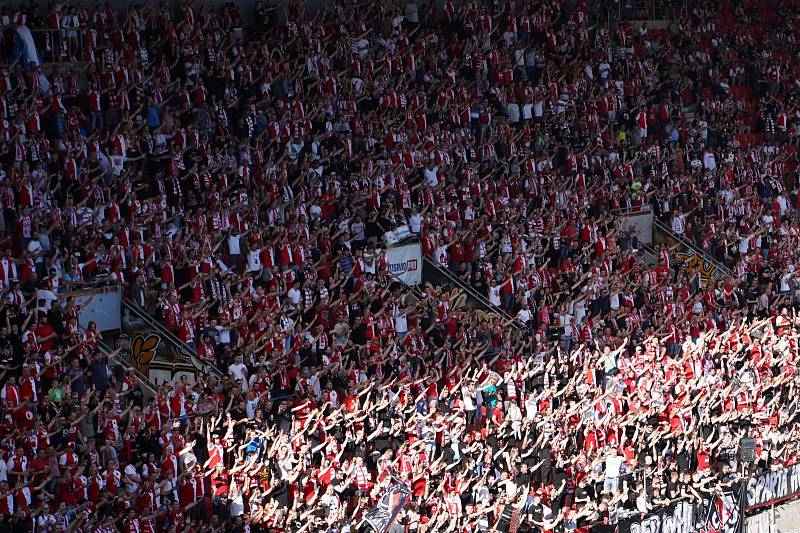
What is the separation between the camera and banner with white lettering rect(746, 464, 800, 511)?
2472 cm

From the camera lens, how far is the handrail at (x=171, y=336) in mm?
22875

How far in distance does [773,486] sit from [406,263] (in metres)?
7.20

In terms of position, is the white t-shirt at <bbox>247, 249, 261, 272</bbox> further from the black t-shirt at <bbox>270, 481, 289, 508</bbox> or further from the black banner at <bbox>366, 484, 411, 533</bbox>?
the black banner at <bbox>366, 484, 411, 533</bbox>

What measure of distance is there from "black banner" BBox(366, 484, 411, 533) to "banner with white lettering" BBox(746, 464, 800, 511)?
235 inches

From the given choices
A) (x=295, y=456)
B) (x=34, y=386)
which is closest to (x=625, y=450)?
(x=295, y=456)

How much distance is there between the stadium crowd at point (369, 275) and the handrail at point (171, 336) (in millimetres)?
129

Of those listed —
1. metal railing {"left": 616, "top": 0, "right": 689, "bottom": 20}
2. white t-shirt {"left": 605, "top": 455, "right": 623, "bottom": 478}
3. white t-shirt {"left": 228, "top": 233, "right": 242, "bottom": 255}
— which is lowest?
white t-shirt {"left": 605, "top": 455, "right": 623, "bottom": 478}

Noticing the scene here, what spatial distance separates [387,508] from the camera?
72.1ft

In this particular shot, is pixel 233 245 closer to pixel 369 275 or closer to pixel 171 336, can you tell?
pixel 171 336

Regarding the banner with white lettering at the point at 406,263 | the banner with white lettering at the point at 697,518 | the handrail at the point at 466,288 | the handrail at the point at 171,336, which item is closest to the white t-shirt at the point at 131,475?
the handrail at the point at 171,336

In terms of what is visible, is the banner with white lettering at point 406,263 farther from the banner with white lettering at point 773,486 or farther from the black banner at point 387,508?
the banner with white lettering at point 773,486

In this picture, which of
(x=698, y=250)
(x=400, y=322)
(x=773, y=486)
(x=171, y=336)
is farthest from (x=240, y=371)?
(x=698, y=250)

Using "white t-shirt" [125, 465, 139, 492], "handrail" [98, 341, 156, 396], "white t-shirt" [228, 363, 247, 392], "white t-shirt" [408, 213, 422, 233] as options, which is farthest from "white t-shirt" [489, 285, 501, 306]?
"white t-shirt" [125, 465, 139, 492]

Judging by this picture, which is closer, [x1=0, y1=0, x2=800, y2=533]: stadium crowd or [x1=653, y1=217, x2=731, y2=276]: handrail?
[x1=0, y1=0, x2=800, y2=533]: stadium crowd
